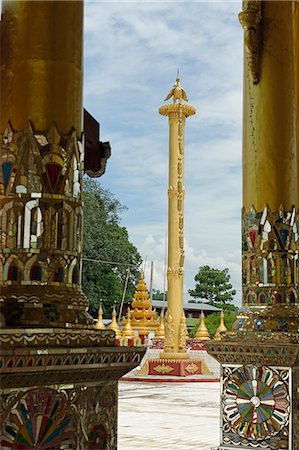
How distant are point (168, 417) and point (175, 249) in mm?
7742

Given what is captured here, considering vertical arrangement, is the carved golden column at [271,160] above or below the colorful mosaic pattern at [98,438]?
above

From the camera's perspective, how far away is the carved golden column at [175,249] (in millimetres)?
16922

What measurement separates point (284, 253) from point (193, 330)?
28090 millimetres

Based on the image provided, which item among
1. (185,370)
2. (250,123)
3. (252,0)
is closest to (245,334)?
(250,123)

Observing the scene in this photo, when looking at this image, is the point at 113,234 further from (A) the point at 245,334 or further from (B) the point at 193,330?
(A) the point at 245,334

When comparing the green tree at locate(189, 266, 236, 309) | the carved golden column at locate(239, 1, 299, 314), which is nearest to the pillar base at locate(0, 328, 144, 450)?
the carved golden column at locate(239, 1, 299, 314)

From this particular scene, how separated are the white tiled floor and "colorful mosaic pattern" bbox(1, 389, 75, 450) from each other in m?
4.73

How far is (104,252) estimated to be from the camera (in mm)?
35500

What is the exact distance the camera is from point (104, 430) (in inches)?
94.7

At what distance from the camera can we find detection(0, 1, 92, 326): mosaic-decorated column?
2336mm

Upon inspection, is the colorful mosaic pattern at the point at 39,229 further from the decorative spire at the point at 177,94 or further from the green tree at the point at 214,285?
the green tree at the point at 214,285

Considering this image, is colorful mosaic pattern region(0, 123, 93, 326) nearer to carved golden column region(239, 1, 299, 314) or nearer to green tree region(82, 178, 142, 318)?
carved golden column region(239, 1, 299, 314)

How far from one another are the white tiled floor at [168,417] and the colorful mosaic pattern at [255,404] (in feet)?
10.0

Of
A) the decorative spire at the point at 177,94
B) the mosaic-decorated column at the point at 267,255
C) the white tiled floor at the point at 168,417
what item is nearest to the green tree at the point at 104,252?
the decorative spire at the point at 177,94
